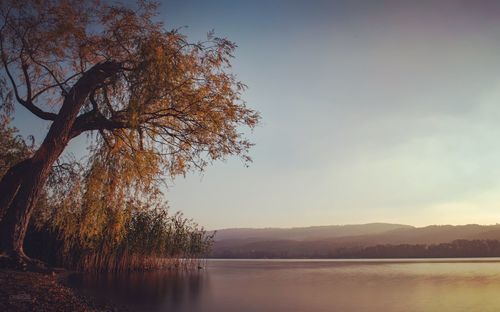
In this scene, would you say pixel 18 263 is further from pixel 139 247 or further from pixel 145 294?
pixel 139 247

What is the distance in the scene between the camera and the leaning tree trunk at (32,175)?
945 cm

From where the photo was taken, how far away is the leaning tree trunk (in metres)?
9.45

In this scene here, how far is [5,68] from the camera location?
10.9 m

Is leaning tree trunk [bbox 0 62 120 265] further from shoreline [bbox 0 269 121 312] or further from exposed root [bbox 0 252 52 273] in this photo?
shoreline [bbox 0 269 121 312]

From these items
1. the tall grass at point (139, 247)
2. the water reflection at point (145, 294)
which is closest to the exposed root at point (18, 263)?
the water reflection at point (145, 294)

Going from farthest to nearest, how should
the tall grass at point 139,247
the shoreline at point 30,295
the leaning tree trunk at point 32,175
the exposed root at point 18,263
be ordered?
the tall grass at point 139,247
the leaning tree trunk at point 32,175
the exposed root at point 18,263
the shoreline at point 30,295

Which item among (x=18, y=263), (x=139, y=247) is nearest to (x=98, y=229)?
(x=18, y=263)

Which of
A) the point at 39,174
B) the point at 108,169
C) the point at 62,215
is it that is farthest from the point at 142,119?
the point at 62,215

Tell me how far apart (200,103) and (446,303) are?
9.57 metres

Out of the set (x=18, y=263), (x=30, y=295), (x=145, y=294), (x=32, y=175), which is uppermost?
(x=32, y=175)

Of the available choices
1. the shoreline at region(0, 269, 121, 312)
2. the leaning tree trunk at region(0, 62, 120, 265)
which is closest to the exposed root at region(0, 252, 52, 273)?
the leaning tree trunk at region(0, 62, 120, 265)

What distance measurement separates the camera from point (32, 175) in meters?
9.91

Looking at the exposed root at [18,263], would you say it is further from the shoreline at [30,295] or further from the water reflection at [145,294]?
the water reflection at [145,294]

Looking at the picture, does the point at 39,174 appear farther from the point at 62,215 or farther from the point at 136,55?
the point at 136,55
